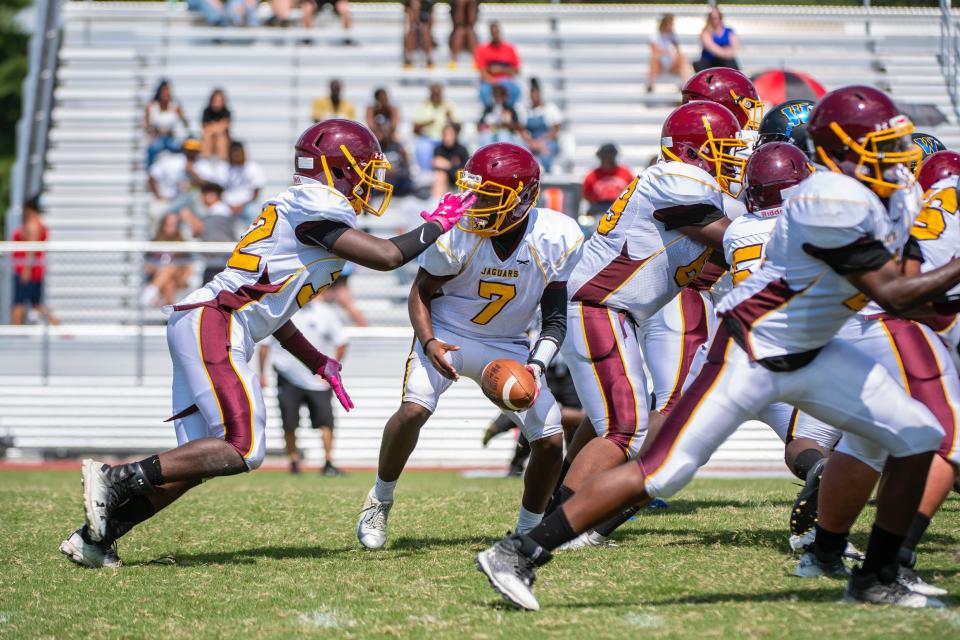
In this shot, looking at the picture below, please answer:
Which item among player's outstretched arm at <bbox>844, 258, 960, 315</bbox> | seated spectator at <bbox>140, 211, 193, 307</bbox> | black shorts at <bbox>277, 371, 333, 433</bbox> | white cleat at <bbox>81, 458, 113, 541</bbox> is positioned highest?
player's outstretched arm at <bbox>844, 258, 960, 315</bbox>

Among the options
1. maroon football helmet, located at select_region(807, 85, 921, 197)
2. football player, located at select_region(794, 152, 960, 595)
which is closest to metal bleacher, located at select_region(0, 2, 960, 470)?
football player, located at select_region(794, 152, 960, 595)

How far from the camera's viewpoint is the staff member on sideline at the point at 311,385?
10906 mm

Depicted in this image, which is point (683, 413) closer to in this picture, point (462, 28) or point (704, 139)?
point (704, 139)

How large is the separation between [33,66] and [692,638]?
16343 mm

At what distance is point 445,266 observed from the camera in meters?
5.48

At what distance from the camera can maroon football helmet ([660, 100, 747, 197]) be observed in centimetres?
582

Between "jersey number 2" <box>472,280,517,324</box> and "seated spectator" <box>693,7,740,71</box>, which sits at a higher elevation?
"seated spectator" <box>693,7,740,71</box>

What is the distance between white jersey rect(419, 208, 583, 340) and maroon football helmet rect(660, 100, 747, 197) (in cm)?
70

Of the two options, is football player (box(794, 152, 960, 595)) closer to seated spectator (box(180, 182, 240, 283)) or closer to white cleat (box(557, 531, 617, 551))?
white cleat (box(557, 531, 617, 551))

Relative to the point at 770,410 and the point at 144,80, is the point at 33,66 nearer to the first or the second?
the point at 144,80

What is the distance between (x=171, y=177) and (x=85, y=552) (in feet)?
35.6

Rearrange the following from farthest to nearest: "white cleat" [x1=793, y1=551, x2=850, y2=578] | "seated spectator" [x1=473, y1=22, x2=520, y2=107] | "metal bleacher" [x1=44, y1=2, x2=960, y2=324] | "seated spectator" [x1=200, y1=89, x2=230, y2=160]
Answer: "metal bleacher" [x1=44, y1=2, x2=960, y2=324], "seated spectator" [x1=473, y1=22, x2=520, y2=107], "seated spectator" [x1=200, y1=89, x2=230, y2=160], "white cleat" [x1=793, y1=551, x2=850, y2=578]

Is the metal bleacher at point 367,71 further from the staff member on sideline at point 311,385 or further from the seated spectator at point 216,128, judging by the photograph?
the staff member on sideline at point 311,385

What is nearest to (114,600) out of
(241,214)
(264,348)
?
(264,348)
